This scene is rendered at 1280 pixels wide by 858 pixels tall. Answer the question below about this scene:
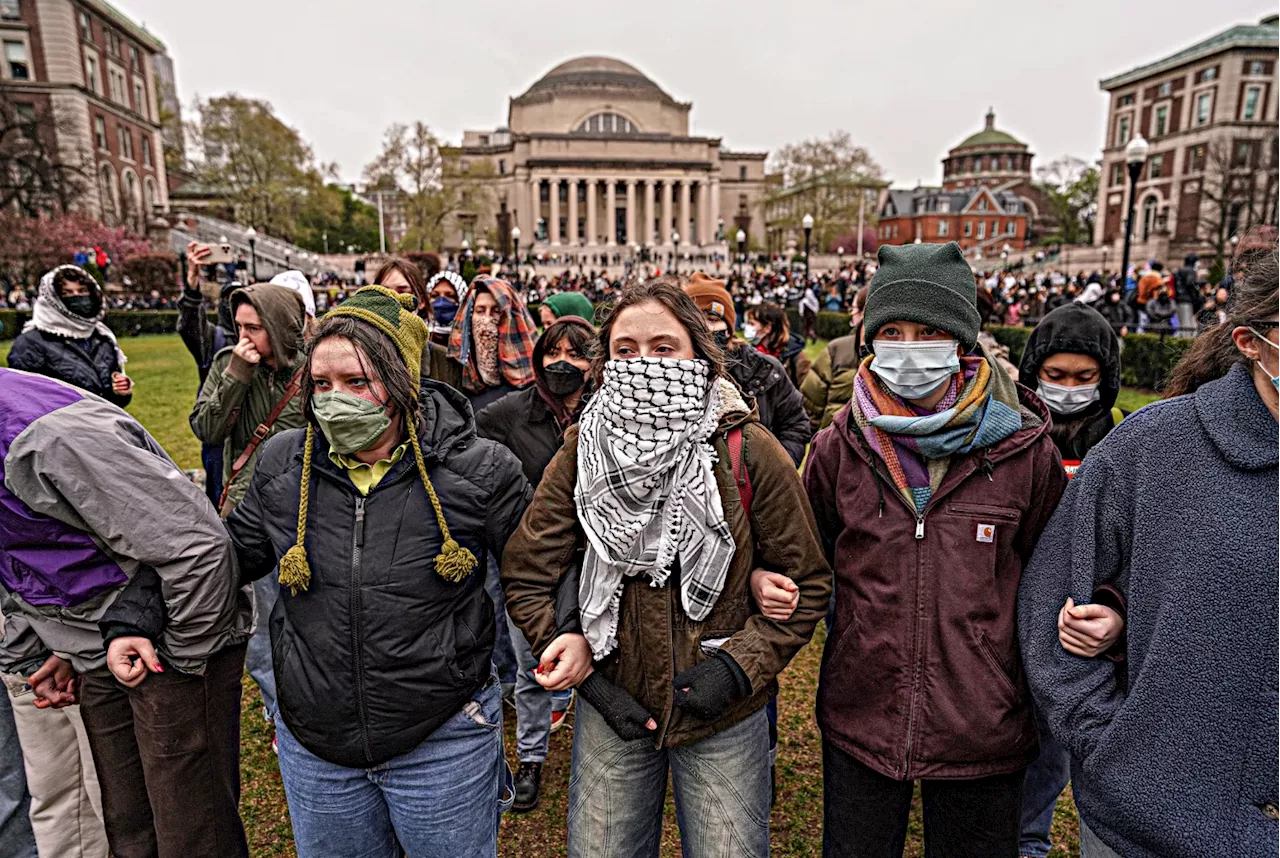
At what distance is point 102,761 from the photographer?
8.55 ft

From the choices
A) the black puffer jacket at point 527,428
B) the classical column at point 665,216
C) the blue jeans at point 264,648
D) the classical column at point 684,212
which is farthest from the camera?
the classical column at point 684,212

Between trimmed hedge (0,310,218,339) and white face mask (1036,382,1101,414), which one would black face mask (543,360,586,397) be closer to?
white face mask (1036,382,1101,414)

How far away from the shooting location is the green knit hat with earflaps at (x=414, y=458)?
2.27 meters

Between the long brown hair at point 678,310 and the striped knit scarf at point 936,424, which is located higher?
the long brown hair at point 678,310

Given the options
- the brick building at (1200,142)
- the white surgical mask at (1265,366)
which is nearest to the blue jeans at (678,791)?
the white surgical mask at (1265,366)

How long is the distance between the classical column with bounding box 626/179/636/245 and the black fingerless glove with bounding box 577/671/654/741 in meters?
79.5

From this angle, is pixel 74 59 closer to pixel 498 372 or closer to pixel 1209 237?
pixel 498 372

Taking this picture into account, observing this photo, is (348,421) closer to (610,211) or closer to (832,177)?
(832,177)

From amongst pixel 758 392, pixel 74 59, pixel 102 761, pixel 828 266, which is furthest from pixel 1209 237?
pixel 74 59

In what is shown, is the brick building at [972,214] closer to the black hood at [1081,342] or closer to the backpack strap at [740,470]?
the black hood at [1081,342]

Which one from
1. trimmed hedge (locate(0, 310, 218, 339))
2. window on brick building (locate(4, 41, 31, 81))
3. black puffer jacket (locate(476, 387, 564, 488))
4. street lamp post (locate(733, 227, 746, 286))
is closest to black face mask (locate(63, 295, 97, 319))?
black puffer jacket (locate(476, 387, 564, 488))

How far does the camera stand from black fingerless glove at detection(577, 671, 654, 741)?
7.56ft

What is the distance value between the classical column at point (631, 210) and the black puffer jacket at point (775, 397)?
7710 cm

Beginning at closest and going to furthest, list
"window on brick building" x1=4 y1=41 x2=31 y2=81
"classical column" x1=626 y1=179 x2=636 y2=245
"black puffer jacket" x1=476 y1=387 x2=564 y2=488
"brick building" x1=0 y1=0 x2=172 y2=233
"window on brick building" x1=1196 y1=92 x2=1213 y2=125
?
"black puffer jacket" x1=476 y1=387 x2=564 y2=488, "brick building" x1=0 y1=0 x2=172 y2=233, "window on brick building" x1=4 y1=41 x2=31 y2=81, "window on brick building" x1=1196 y1=92 x2=1213 y2=125, "classical column" x1=626 y1=179 x2=636 y2=245
